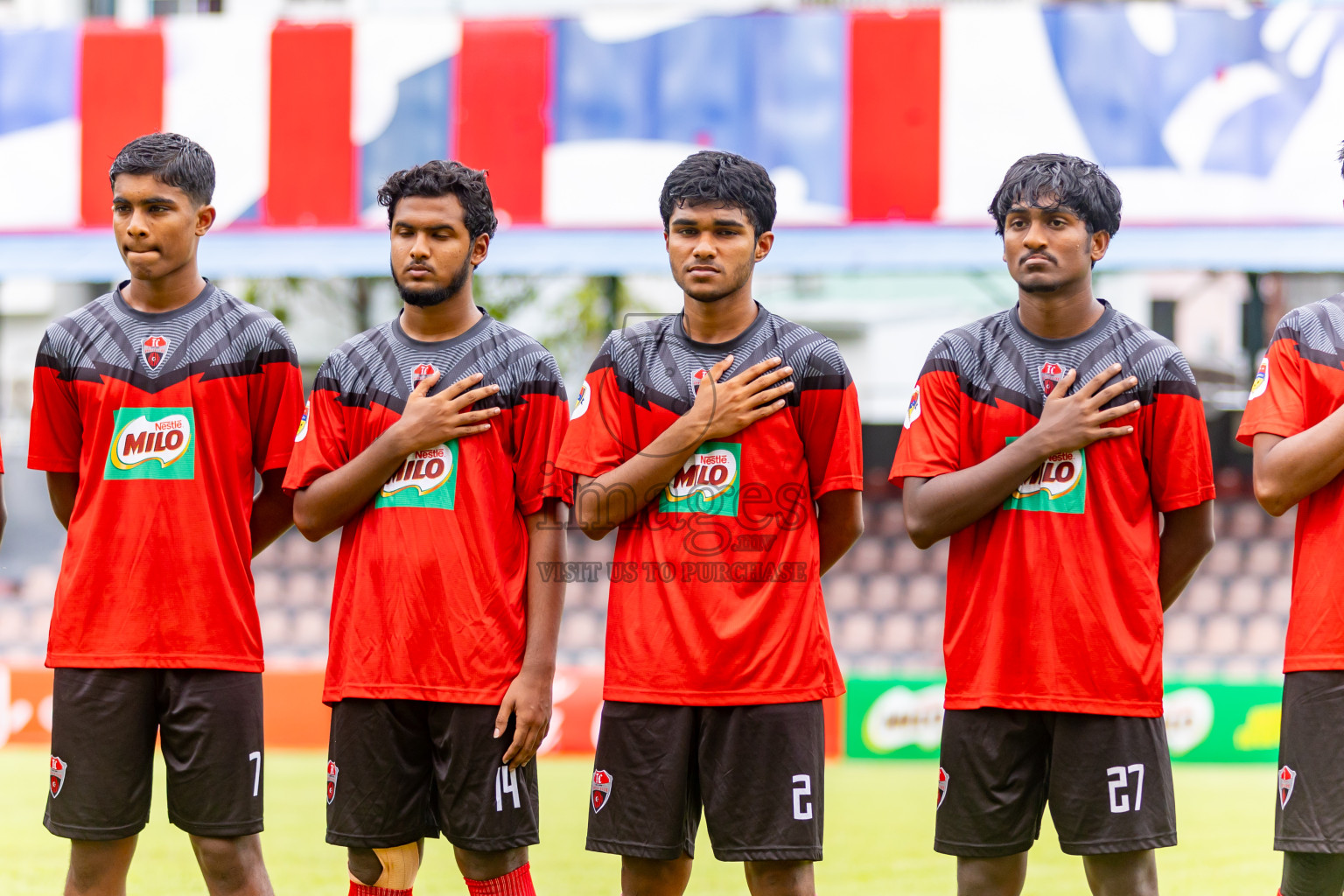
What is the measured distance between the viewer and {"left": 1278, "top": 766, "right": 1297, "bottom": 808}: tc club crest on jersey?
9.99 ft

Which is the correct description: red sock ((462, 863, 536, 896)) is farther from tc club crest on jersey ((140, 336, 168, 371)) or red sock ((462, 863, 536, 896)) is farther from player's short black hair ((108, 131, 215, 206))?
player's short black hair ((108, 131, 215, 206))

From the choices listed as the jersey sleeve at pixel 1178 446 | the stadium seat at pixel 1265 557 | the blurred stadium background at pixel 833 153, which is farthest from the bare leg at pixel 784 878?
the stadium seat at pixel 1265 557

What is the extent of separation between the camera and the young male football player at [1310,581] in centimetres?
300

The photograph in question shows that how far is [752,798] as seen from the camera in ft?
10.3

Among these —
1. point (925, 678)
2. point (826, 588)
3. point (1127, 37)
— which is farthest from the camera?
point (826, 588)

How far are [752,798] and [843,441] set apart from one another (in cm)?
87

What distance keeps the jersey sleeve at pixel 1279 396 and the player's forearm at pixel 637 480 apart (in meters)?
1.30

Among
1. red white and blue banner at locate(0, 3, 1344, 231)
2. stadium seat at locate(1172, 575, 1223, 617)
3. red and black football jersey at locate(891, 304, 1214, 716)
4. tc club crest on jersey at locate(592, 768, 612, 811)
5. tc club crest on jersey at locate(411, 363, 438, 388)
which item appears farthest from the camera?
stadium seat at locate(1172, 575, 1223, 617)

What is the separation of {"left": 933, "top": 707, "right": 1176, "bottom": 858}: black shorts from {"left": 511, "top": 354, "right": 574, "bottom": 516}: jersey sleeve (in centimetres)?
113

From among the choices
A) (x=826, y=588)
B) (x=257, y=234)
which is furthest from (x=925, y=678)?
(x=257, y=234)

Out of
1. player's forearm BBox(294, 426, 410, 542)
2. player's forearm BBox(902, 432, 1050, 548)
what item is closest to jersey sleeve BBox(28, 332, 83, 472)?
player's forearm BBox(294, 426, 410, 542)

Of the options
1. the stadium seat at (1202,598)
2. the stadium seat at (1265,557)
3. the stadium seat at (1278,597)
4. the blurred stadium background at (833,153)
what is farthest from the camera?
the stadium seat at (1265,557)

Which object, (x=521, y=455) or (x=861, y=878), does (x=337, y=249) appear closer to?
(x=861, y=878)

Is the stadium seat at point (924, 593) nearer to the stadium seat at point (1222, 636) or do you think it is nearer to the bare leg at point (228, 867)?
the stadium seat at point (1222, 636)
